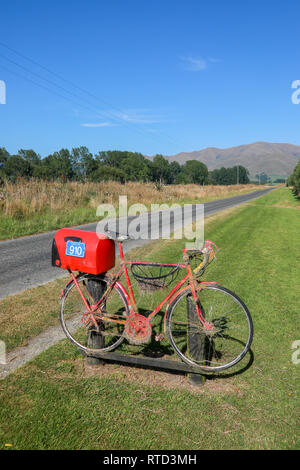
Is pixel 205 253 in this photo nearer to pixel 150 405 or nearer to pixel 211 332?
pixel 211 332

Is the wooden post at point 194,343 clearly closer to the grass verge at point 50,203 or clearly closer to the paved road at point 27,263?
the paved road at point 27,263

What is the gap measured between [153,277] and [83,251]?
0.85 metres

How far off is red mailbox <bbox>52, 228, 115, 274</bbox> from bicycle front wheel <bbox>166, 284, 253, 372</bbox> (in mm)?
941

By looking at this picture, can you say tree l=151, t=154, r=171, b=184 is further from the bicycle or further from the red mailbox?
the red mailbox

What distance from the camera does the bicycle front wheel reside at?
10.9 feet

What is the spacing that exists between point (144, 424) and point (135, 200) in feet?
75.1

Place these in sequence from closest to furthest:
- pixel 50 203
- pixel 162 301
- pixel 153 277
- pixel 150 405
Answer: pixel 150 405 → pixel 153 277 → pixel 162 301 → pixel 50 203

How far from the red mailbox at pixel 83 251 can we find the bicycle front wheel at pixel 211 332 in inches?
37.1

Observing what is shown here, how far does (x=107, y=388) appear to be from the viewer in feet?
10.6

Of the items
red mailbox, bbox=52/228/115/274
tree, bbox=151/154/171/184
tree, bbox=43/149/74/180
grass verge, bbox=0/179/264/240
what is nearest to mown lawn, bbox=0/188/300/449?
red mailbox, bbox=52/228/115/274

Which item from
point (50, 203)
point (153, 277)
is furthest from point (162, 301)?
point (50, 203)

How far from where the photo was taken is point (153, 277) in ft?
11.4
